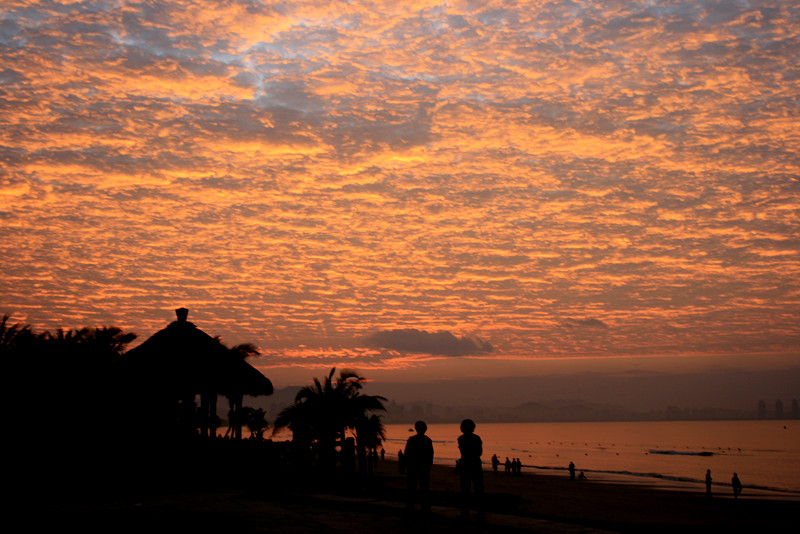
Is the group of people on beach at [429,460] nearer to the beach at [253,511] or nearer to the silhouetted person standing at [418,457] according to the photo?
the silhouetted person standing at [418,457]

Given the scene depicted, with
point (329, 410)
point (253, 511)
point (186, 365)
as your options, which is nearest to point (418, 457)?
point (253, 511)

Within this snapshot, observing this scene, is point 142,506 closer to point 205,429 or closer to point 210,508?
point 210,508

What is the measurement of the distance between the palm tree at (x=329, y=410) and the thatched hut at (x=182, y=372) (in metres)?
9.35

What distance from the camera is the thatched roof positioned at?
757 inches

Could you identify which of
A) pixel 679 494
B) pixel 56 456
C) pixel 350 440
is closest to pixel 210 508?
pixel 56 456

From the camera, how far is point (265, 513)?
444 inches

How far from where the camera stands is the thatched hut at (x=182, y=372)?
63.2 ft

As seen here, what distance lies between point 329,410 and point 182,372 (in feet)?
39.1

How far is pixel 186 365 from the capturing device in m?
19.5

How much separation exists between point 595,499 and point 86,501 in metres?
30.5

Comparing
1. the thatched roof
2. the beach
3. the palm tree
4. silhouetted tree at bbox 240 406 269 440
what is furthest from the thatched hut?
silhouetted tree at bbox 240 406 269 440

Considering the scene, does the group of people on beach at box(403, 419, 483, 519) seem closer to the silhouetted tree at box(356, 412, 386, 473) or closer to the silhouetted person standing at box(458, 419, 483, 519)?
the silhouetted person standing at box(458, 419, 483, 519)

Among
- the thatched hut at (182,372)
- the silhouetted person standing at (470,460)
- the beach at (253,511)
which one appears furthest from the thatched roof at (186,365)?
the silhouetted person standing at (470,460)

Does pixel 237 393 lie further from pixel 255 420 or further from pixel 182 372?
pixel 255 420
